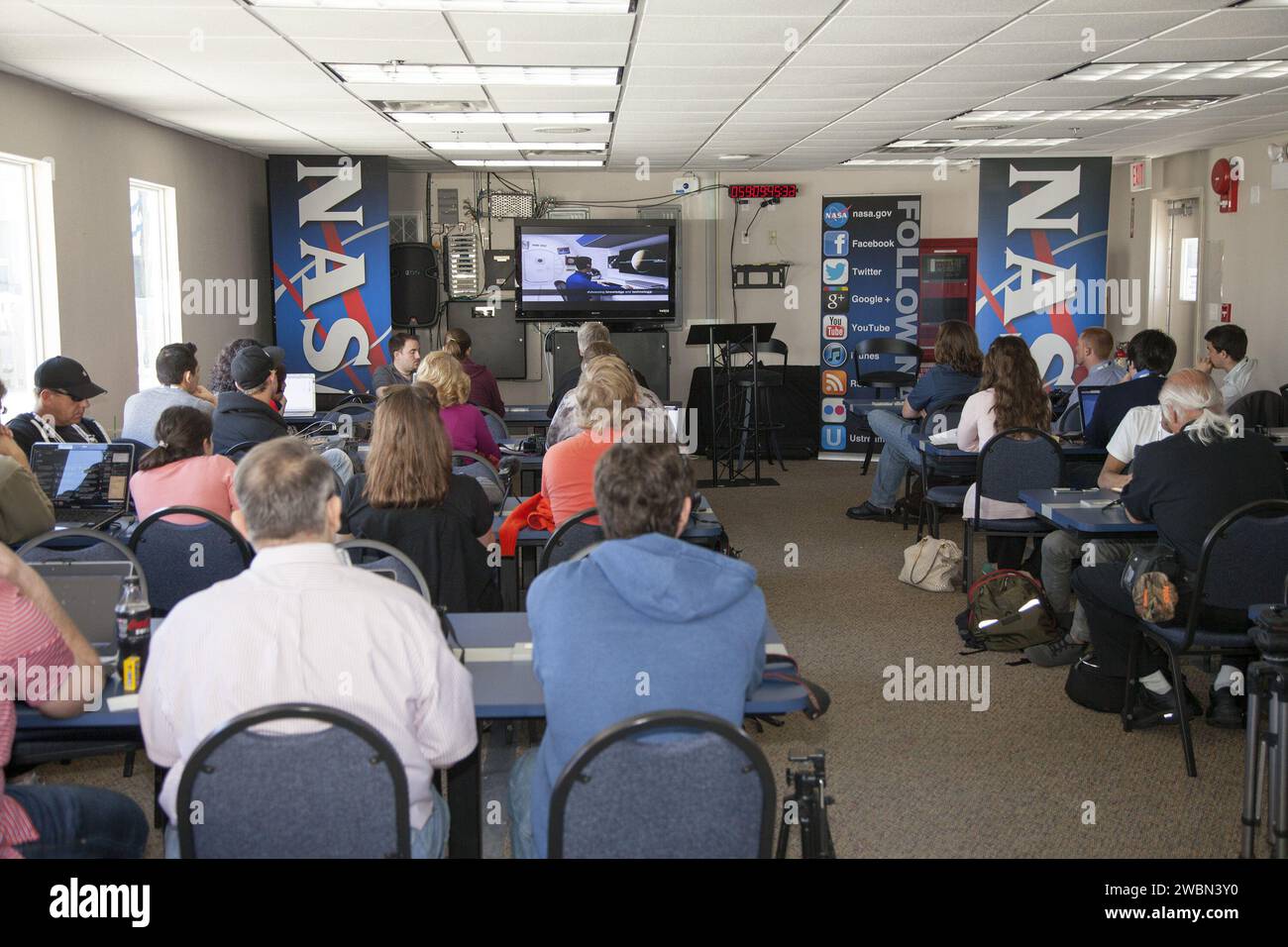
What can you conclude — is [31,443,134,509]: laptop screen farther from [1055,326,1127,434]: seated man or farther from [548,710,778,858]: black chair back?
[1055,326,1127,434]: seated man

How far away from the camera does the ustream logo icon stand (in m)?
12.1

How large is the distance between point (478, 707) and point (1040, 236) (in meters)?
9.41

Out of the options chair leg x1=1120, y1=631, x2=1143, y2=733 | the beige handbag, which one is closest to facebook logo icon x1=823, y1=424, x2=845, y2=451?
the beige handbag

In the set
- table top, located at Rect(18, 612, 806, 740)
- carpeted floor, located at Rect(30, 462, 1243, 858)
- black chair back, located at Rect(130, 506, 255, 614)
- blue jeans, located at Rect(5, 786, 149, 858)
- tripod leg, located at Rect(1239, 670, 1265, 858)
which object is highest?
black chair back, located at Rect(130, 506, 255, 614)

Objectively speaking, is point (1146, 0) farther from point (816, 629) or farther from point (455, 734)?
point (455, 734)

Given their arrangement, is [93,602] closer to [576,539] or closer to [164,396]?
[576,539]

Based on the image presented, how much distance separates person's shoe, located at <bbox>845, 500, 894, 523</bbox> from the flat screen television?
12.2 ft

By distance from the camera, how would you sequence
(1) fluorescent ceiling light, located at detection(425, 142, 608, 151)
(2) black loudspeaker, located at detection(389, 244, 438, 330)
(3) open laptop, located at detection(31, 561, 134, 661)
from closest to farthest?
(3) open laptop, located at detection(31, 561, 134, 661)
(1) fluorescent ceiling light, located at detection(425, 142, 608, 151)
(2) black loudspeaker, located at detection(389, 244, 438, 330)

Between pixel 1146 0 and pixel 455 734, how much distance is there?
417cm

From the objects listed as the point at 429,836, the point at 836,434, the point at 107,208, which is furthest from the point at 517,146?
the point at 429,836

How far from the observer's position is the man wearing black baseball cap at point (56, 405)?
521 centimetres

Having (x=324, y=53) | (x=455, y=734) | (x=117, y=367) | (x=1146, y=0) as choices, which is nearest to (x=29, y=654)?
(x=455, y=734)

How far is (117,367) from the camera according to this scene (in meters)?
7.55

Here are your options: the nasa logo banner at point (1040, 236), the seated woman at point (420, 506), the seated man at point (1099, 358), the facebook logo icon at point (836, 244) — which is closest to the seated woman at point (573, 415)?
the seated woman at point (420, 506)
